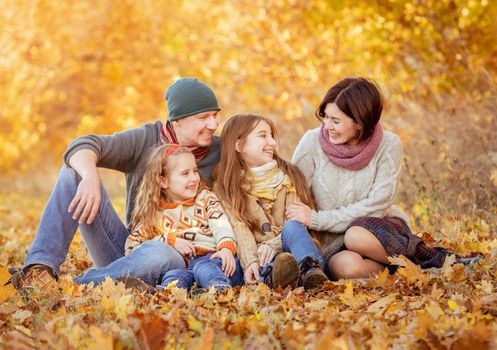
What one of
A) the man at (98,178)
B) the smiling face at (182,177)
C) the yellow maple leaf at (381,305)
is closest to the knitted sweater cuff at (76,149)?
the man at (98,178)

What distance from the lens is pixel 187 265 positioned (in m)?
4.57

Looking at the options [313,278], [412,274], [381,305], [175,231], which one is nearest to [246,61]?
[175,231]

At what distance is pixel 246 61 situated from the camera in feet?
37.0

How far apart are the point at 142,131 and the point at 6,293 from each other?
1.53 meters

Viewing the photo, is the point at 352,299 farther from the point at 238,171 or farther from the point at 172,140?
the point at 172,140

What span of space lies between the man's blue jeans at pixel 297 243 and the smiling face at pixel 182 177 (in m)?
0.58

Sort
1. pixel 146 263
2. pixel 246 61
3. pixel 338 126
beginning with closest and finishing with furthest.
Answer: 1. pixel 146 263
2. pixel 338 126
3. pixel 246 61

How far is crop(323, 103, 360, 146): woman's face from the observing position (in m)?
4.70

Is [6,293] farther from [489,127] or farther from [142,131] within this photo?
[489,127]

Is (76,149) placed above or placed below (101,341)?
above

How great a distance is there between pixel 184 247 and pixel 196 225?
18 centimetres

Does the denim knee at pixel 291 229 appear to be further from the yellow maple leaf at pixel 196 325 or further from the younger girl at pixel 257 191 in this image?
the yellow maple leaf at pixel 196 325

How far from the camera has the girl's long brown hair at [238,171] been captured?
468cm

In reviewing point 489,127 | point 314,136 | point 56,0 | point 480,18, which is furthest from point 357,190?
point 56,0
